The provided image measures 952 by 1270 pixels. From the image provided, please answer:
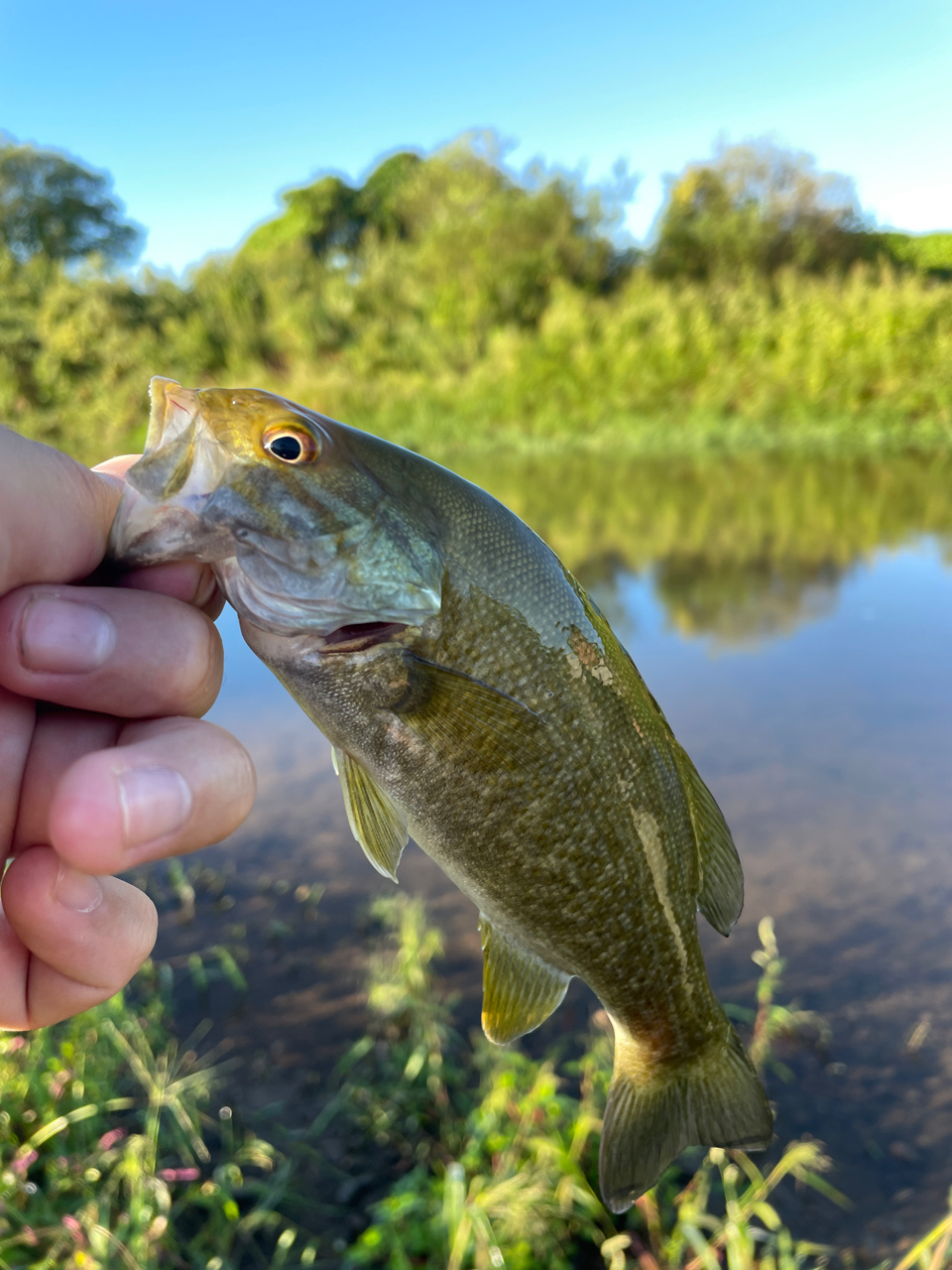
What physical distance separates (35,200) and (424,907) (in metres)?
42.3

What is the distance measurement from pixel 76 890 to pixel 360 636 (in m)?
0.61

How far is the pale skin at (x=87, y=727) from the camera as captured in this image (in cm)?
109

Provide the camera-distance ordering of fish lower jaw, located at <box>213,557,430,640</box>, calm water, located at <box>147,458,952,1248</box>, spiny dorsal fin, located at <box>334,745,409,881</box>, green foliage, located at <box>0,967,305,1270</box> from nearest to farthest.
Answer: fish lower jaw, located at <box>213,557,430,640</box> < spiny dorsal fin, located at <box>334,745,409,881</box> < green foliage, located at <box>0,967,305,1270</box> < calm water, located at <box>147,458,952,1248</box>

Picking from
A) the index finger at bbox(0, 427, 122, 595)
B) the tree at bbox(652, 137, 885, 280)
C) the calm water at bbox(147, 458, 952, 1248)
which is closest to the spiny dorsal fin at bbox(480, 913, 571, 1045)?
the index finger at bbox(0, 427, 122, 595)

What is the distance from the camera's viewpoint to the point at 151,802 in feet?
3.40

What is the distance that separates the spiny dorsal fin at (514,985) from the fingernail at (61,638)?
79 centimetres

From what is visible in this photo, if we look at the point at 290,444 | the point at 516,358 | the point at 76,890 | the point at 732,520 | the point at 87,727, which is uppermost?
the point at 516,358

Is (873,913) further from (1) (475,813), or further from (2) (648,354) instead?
(2) (648,354)

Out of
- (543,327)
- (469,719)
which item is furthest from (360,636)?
(543,327)

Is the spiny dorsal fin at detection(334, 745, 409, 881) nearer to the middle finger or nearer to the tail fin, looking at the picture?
the middle finger

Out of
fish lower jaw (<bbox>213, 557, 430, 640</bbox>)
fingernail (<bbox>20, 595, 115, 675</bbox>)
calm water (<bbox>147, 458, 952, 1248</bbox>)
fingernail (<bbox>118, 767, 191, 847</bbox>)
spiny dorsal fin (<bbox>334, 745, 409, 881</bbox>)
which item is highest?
fish lower jaw (<bbox>213, 557, 430, 640</bbox>)

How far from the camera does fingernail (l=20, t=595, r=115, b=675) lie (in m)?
1.12

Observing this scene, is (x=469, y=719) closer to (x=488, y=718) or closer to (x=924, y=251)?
(x=488, y=718)

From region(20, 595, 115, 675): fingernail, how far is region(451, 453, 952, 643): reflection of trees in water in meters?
8.93
